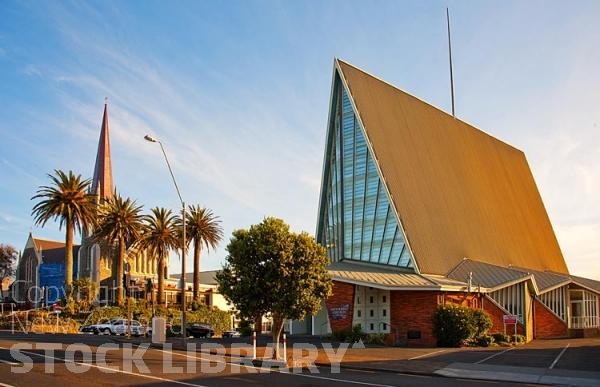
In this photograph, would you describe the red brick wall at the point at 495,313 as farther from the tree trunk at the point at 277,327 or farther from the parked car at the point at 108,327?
the parked car at the point at 108,327

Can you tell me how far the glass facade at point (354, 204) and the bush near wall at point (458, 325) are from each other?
316 inches

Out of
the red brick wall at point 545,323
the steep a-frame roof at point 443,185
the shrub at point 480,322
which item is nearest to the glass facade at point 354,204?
the steep a-frame roof at point 443,185

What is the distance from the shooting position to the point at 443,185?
2109 inches

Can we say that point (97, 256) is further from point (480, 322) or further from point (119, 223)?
point (480, 322)

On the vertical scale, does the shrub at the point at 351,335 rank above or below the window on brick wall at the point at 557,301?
below

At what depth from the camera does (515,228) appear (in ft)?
209

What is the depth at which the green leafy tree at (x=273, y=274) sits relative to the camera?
24.4m

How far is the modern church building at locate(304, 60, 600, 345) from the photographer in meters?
39.8

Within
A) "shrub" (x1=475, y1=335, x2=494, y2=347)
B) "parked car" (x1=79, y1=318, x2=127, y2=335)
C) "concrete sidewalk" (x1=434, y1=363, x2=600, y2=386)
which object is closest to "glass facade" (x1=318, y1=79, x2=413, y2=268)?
"shrub" (x1=475, y1=335, x2=494, y2=347)

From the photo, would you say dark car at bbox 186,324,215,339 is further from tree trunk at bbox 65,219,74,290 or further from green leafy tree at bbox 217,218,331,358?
green leafy tree at bbox 217,218,331,358

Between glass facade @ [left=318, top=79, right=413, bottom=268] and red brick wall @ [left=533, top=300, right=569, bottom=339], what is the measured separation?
11355 mm

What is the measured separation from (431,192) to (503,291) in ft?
34.1

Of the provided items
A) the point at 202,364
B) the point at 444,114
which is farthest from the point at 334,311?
the point at 444,114

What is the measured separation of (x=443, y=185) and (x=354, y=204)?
851 centimetres
